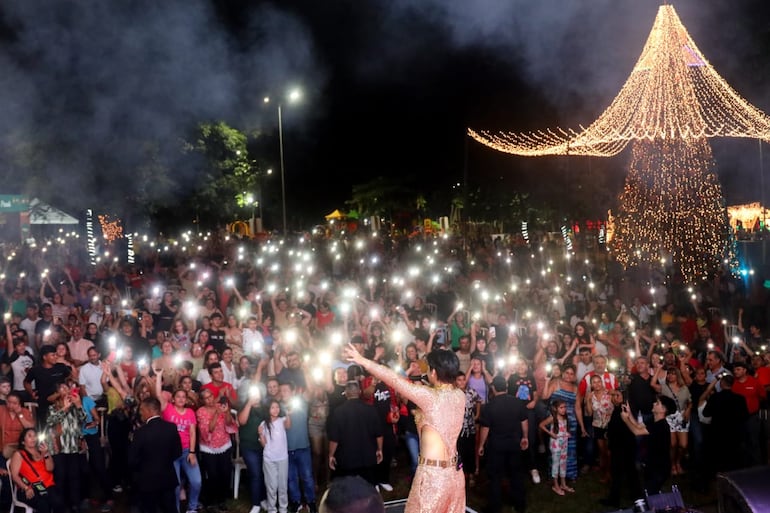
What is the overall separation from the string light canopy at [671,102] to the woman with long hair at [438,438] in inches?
466

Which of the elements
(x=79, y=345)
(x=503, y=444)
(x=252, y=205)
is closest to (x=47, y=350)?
(x=79, y=345)

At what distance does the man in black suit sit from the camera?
6.54 metres

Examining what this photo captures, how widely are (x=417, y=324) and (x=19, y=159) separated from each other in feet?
28.1

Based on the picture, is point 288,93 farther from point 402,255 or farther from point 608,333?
point 608,333

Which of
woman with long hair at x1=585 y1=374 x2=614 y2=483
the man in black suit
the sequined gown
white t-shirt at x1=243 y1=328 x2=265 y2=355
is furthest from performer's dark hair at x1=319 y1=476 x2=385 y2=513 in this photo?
white t-shirt at x1=243 y1=328 x2=265 y2=355

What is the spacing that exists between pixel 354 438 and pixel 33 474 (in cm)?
290

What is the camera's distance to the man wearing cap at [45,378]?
854 centimetres

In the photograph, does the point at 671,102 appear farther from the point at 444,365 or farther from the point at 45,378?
the point at 45,378

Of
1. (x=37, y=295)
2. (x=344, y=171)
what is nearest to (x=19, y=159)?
(x=37, y=295)

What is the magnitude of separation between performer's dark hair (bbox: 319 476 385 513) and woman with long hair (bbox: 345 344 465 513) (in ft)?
7.05

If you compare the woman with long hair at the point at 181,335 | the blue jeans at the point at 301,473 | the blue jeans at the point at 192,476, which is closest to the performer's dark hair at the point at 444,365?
the blue jeans at the point at 301,473

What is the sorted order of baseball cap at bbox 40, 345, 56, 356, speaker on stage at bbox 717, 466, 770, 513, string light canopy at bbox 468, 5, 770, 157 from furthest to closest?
string light canopy at bbox 468, 5, 770, 157 < baseball cap at bbox 40, 345, 56, 356 < speaker on stage at bbox 717, 466, 770, 513

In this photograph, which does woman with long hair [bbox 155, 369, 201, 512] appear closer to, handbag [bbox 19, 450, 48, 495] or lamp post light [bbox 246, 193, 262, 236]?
handbag [bbox 19, 450, 48, 495]

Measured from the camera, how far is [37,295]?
12.6 m
